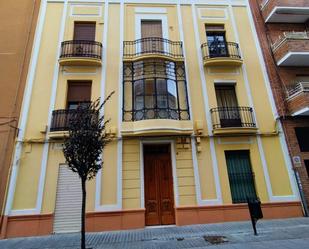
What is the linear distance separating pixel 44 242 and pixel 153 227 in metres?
3.57

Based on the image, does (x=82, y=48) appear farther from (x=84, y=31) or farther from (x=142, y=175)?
(x=142, y=175)

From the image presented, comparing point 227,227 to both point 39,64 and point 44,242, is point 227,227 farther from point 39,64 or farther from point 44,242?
point 39,64

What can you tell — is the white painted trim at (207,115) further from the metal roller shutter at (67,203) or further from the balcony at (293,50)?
the metal roller shutter at (67,203)

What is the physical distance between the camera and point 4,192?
7.25 metres

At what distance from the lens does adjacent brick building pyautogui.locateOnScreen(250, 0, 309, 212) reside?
853 cm

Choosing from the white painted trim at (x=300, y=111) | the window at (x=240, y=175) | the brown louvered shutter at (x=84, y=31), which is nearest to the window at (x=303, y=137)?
the white painted trim at (x=300, y=111)

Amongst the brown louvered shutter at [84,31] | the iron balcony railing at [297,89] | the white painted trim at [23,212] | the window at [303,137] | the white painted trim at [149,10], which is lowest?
the white painted trim at [23,212]

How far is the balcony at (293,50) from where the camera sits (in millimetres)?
9242

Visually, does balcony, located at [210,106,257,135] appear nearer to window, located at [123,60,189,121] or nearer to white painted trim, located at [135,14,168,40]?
window, located at [123,60,189,121]

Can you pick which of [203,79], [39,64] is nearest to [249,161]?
[203,79]

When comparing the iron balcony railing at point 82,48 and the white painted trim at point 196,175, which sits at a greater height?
the iron balcony railing at point 82,48

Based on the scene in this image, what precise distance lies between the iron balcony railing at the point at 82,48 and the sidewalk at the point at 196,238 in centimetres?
724

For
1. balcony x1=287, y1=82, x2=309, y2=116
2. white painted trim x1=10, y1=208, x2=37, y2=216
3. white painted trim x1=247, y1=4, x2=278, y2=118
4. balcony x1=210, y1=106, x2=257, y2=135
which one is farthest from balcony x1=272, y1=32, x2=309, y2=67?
white painted trim x1=10, y1=208, x2=37, y2=216

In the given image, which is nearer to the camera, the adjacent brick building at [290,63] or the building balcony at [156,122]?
the building balcony at [156,122]
